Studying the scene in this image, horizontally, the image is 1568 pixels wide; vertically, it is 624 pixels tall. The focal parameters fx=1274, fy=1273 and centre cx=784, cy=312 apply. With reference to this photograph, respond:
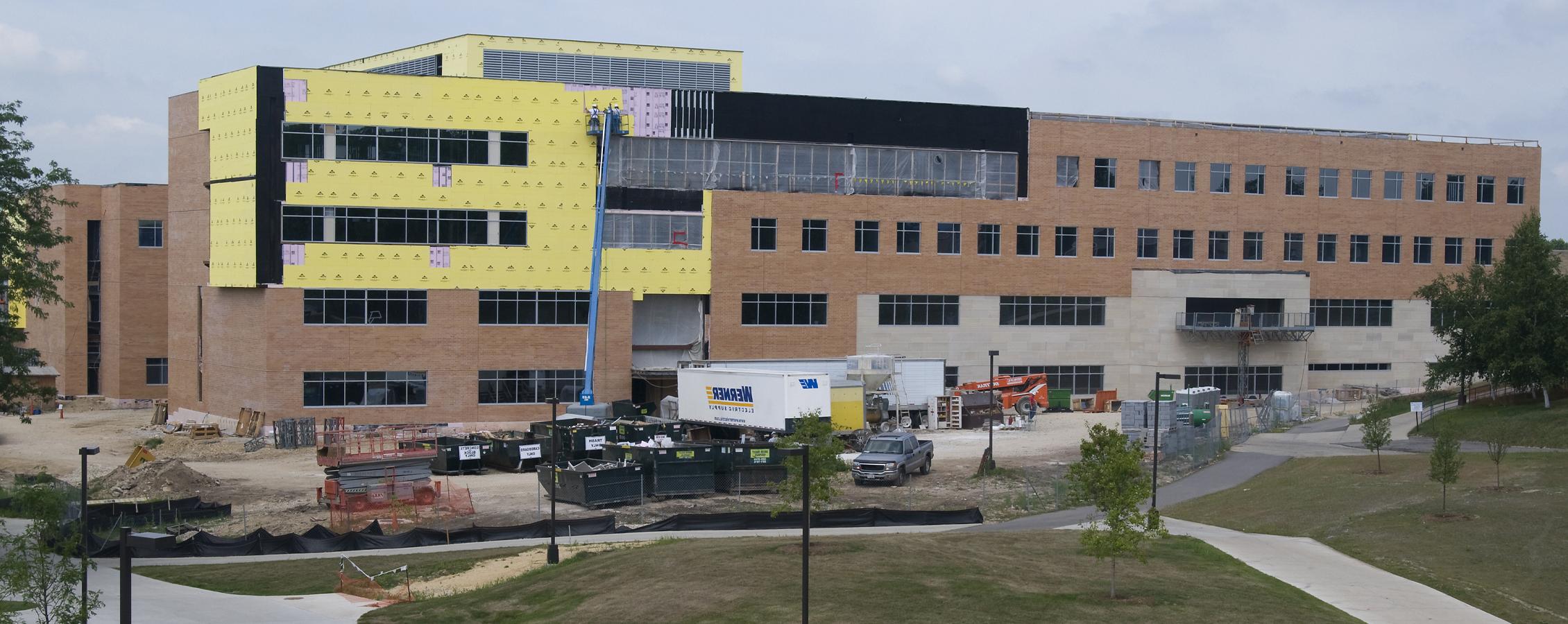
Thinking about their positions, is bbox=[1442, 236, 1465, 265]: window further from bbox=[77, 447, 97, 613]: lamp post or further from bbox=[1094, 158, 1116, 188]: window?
bbox=[77, 447, 97, 613]: lamp post

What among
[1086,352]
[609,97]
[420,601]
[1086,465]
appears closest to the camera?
[1086,465]

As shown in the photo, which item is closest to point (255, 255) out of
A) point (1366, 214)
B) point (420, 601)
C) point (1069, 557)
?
point (420, 601)

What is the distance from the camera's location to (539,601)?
89.3 ft

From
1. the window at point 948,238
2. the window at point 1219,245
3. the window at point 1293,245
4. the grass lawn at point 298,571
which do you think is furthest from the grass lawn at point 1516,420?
the grass lawn at point 298,571

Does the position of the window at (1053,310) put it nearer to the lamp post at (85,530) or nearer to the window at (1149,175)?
the window at (1149,175)

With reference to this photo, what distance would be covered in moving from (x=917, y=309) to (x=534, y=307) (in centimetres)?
2219

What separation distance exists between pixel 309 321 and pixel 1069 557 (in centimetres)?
4497

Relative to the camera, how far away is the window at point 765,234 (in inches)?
2771

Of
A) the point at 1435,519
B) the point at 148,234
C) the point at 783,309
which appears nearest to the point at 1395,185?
the point at 783,309

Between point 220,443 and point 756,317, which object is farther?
point 756,317

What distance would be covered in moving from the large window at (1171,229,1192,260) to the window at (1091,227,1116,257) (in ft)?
13.2

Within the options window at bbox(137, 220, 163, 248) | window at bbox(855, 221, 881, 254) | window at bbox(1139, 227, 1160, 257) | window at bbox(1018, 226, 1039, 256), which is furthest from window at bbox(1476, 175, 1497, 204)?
window at bbox(137, 220, 163, 248)

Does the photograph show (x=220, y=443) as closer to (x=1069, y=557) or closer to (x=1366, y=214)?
(x=1069, y=557)

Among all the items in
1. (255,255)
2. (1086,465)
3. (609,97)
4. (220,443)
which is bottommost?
(220,443)
